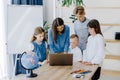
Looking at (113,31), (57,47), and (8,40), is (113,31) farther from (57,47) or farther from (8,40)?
(8,40)

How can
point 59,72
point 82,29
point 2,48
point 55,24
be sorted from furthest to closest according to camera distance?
1. point 2,48
2. point 82,29
3. point 55,24
4. point 59,72

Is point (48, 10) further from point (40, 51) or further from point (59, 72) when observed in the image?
point (59, 72)

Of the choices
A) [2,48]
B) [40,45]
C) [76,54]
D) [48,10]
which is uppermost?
[48,10]

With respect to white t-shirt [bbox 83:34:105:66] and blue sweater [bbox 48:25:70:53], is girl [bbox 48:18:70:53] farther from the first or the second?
white t-shirt [bbox 83:34:105:66]

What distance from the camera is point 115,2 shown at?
4.98m

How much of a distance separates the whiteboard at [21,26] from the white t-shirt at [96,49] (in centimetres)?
148

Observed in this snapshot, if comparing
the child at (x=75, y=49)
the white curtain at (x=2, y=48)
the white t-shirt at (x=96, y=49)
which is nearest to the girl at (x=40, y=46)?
the child at (x=75, y=49)

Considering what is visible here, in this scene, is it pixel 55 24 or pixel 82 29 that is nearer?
pixel 55 24

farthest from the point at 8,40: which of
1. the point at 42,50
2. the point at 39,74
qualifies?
the point at 39,74

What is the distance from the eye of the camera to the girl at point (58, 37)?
3488 mm

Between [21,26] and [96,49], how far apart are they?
173cm

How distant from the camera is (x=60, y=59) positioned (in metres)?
3.10

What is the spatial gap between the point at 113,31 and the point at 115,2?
58cm

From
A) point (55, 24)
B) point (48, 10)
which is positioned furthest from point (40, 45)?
point (48, 10)
